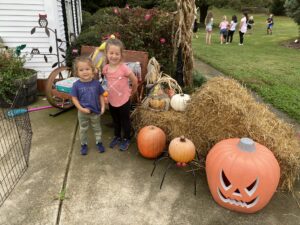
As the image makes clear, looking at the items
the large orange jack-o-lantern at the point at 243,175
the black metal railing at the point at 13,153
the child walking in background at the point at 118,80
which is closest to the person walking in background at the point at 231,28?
the child walking in background at the point at 118,80

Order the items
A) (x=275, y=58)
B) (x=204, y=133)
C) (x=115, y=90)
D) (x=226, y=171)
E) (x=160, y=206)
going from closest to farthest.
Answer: (x=226, y=171)
(x=160, y=206)
(x=204, y=133)
(x=115, y=90)
(x=275, y=58)

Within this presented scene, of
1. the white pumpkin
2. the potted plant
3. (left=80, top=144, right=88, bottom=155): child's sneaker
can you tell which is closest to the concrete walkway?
(left=80, top=144, right=88, bottom=155): child's sneaker

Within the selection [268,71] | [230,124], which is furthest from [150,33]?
[268,71]

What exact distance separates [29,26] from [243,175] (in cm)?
512

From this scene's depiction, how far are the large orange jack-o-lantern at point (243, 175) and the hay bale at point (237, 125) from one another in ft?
1.24

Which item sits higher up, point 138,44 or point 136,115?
point 138,44

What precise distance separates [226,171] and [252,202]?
0.44 m

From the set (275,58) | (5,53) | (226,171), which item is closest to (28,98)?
(5,53)

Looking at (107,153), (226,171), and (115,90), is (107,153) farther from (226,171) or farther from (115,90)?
(226,171)

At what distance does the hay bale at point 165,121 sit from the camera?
3.80 metres

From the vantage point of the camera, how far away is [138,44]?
5418 mm

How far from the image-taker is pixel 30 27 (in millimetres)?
5699

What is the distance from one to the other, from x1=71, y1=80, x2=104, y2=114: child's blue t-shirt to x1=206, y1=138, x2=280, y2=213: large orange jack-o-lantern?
1.66 metres

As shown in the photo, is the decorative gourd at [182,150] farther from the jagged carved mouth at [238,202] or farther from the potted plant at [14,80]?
the potted plant at [14,80]
